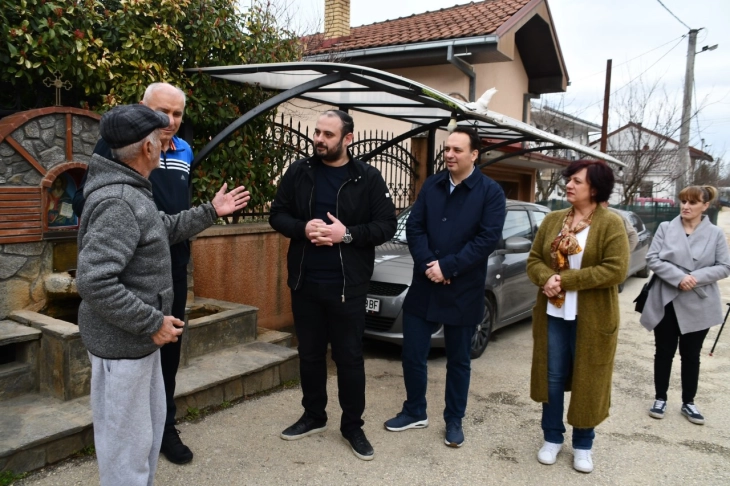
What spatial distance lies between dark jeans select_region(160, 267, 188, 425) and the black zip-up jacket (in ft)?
2.17

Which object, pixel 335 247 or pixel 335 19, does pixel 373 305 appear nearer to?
pixel 335 247

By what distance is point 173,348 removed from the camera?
3150 mm

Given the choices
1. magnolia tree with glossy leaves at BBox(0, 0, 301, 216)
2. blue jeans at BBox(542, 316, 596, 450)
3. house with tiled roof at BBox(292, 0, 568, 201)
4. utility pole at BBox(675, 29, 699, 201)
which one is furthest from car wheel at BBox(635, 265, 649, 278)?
blue jeans at BBox(542, 316, 596, 450)

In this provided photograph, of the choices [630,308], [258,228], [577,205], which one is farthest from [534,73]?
[577,205]

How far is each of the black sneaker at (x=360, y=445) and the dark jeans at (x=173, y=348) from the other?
1.07m

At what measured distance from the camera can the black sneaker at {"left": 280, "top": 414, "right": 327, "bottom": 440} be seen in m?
3.61

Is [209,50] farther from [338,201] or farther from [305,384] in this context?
[305,384]

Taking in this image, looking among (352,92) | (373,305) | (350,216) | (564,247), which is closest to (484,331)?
(373,305)

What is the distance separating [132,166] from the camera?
218 centimetres

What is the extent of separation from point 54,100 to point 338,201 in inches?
100

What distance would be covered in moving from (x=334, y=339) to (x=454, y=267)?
2.85 ft

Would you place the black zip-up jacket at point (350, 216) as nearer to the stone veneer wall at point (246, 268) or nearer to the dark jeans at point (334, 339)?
the dark jeans at point (334, 339)

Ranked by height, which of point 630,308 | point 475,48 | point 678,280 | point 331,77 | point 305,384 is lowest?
point 630,308

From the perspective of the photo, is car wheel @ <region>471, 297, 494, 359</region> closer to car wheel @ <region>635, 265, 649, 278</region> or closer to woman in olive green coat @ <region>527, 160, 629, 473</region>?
woman in olive green coat @ <region>527, 160, 629, 473</region>
